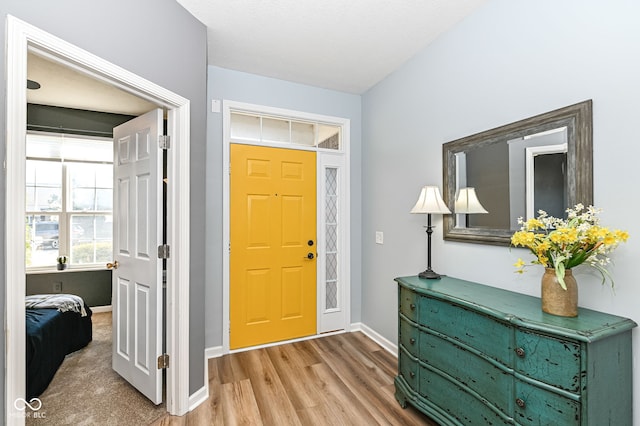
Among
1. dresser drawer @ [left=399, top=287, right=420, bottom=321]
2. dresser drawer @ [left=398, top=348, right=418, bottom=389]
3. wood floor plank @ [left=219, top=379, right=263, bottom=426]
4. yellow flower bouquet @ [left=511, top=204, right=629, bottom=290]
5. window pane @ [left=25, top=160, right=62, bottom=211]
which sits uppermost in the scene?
window pane @ [left=25, top=160, right=62, bottom=211]

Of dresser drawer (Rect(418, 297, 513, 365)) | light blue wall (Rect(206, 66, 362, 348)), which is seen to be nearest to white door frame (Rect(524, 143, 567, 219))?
dresser drawer (Rect(418, 297, 513, 365))

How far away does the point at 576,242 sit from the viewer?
4.42 feet

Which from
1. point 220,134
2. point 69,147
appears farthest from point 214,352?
point 69,147

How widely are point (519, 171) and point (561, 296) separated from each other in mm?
785

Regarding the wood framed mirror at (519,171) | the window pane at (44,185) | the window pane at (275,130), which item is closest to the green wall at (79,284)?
the window pane at (44,185)

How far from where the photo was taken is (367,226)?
3.40m

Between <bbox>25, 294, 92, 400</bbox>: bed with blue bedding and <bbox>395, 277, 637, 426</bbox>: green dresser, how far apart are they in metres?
2.63

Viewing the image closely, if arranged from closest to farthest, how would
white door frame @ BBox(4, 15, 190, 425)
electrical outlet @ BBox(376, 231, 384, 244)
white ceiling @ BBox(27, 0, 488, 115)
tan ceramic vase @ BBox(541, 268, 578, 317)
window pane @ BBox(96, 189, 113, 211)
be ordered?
1. white door frame @ BBox(4, 15, 190, 425)
2. tan ceramic vase @ BBox(541, 268, 578, 317)
3. white ceiling @ BBox(27, 0, 488, 115)
4. electrical outlet @ BBox(376, 231, 384, 244)
5. window pane @ BBox(96, 189, 113, 211)

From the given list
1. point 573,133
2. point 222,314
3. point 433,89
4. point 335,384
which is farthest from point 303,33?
point 335,384

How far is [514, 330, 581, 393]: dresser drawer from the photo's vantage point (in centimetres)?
121

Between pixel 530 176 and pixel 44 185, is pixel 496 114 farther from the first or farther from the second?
pixel 44 185

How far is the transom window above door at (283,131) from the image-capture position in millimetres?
3053

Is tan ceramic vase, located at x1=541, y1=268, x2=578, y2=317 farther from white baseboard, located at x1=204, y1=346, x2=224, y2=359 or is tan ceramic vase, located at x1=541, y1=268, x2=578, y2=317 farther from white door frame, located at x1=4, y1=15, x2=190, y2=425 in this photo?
white baseboard, located at x1=204, y1=346, x2=224, y2=359

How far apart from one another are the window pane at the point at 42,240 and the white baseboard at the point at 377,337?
4.05 meters
